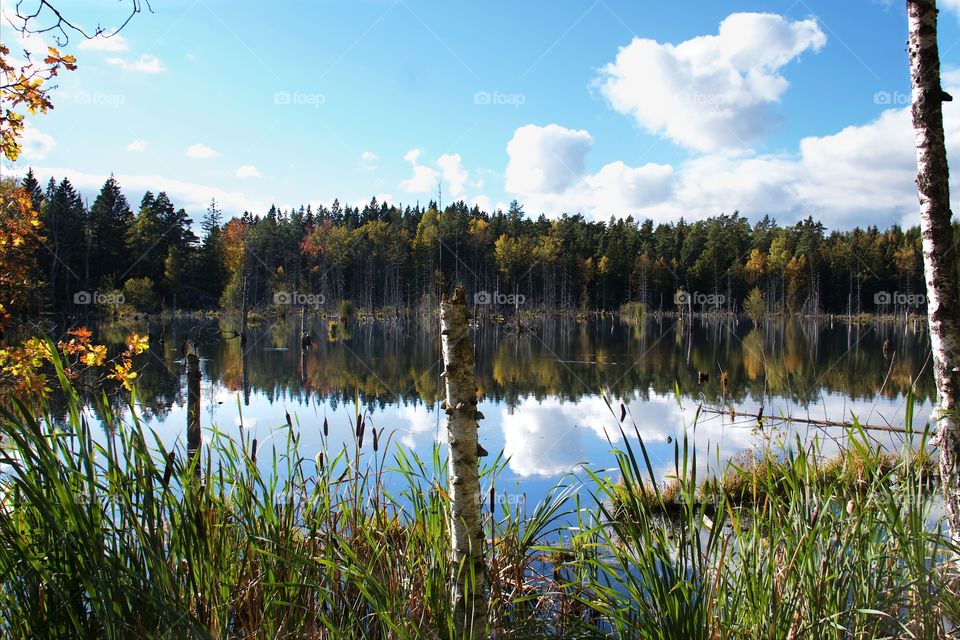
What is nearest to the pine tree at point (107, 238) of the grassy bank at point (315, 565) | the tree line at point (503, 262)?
the tree line at point (503, 262)

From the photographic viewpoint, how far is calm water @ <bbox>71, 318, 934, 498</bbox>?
10102 millimetres

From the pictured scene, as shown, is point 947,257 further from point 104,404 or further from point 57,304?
point 57,304

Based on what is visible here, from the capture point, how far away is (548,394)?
57.1ft

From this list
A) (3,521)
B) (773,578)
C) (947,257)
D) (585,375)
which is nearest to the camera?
(3,521)

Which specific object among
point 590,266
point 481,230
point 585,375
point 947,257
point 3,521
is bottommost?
point 585,375

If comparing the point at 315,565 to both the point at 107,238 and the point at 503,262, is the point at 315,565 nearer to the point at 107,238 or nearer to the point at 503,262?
the point at 107,238

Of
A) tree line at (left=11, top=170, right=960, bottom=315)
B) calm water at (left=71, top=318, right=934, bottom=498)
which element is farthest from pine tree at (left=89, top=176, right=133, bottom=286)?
calm water at (left=71, top=318, right=934, bottom=498)

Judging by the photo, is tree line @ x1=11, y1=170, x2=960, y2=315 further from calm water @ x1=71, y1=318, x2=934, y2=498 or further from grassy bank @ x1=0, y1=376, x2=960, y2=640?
grassy bank @ x1=0, y1=376, x2=960, y2=640

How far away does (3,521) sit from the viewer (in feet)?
6.11

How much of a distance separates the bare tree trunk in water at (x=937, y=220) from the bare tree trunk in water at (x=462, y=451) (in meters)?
2.68

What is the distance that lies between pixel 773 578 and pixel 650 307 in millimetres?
82141

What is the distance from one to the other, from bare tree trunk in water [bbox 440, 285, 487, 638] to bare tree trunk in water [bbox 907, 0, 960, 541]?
268 centimetres

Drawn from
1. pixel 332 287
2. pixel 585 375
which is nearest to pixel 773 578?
pixel 585 375

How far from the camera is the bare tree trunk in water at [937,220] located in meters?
3.18
